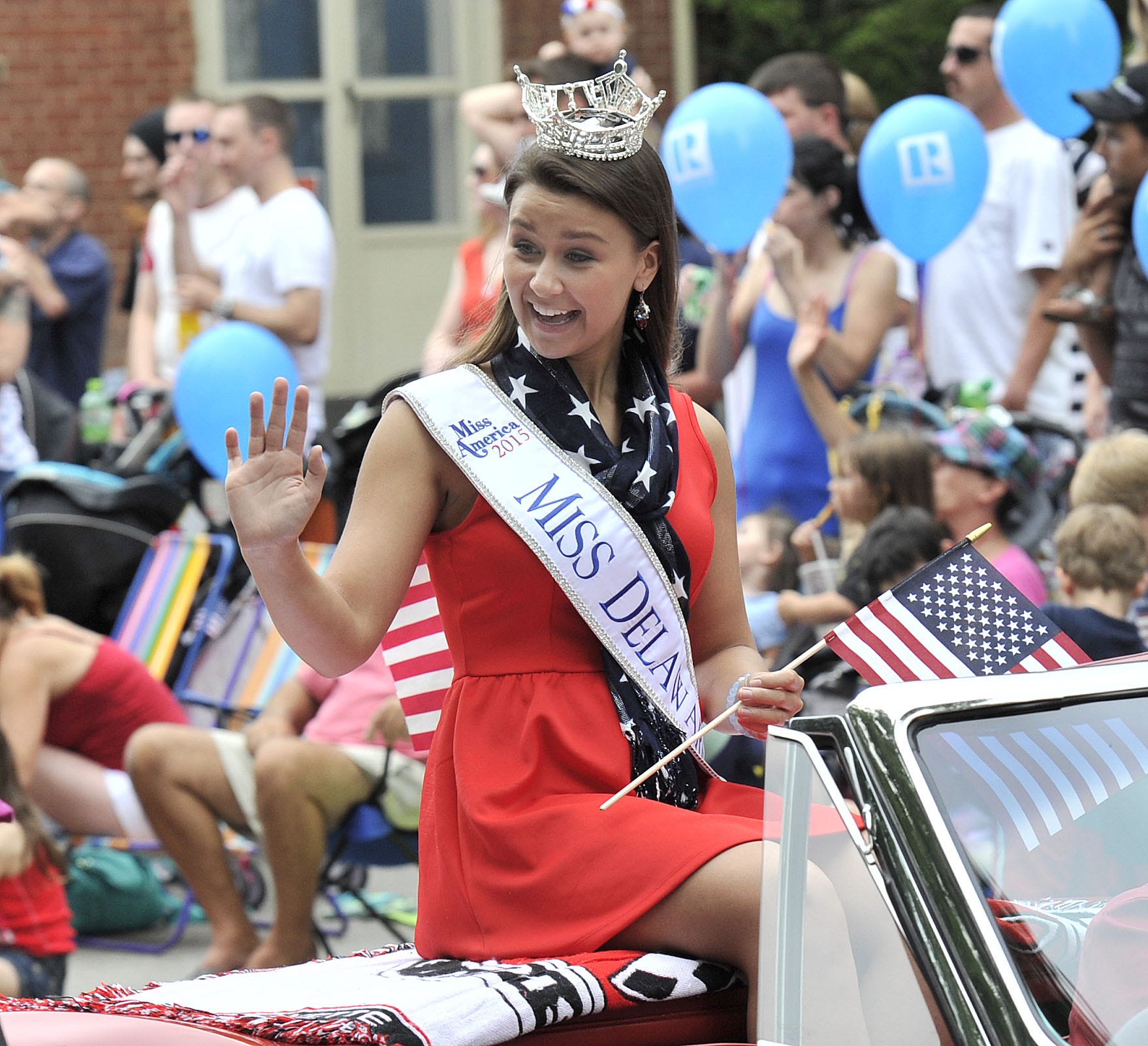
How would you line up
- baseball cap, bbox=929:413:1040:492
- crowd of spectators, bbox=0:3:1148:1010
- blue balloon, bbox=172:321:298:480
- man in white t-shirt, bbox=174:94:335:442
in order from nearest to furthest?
crowd of spectators, bbox=0:3:1148:1010
baseball cap, bbox=929:413:1040:492
blue balloon, bbox=172:321:298:480
man in white t-shirt, bbox=174:94:335:442

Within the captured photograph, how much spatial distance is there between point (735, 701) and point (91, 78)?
411 inches

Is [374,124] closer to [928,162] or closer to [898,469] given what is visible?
[928,162]

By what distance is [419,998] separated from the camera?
223cm

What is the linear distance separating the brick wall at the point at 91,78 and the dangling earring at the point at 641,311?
32.1ft

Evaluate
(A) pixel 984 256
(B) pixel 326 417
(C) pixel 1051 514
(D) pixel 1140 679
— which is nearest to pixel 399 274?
(B) pixel 326 417

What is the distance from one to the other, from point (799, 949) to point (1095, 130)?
4.93 meters

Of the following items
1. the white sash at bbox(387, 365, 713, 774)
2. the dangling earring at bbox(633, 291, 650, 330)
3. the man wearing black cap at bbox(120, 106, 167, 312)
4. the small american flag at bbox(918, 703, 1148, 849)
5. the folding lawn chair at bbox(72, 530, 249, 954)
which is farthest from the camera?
the man wearing black cap at bbox(120, 106, 167, 312)

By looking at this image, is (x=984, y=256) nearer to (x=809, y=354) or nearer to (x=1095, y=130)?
(x=1095, y=130)

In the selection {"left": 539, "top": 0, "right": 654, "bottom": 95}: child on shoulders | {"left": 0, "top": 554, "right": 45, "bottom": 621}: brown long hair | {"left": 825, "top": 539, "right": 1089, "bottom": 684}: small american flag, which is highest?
{"left": 539, "top": 0, "right": 654, "bottom": 95}: child on shoulders

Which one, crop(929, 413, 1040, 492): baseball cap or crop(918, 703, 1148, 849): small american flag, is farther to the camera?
crop(929, 413, 1040, 492): baseball cap

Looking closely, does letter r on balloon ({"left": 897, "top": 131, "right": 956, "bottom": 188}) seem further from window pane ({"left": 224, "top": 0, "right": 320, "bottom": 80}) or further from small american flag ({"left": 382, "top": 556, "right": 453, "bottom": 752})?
window pane ({"left": 224, "top": 0, "right": 320, "bottom": 80})

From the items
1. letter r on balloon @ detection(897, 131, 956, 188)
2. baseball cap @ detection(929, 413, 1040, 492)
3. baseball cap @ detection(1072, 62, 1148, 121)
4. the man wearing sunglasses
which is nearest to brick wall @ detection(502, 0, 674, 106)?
the man wearing sunglasses

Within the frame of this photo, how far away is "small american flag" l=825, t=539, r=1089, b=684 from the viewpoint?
2.38 metres

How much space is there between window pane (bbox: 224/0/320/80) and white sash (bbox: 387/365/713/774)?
1012 cm
